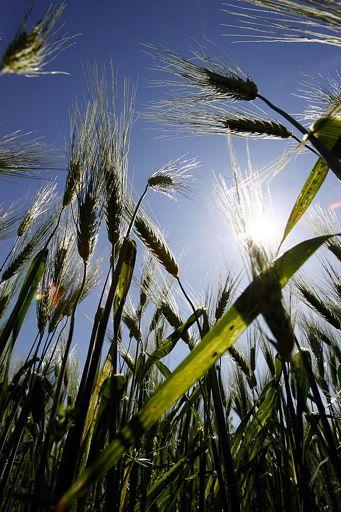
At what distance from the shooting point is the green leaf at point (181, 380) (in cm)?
61

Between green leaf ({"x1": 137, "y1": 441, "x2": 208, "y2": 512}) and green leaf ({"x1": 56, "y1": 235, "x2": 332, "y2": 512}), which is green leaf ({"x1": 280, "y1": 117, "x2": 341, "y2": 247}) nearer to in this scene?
green leaf ({"x1": 56, "y1": 235, "x2": 332, "y2": 512})

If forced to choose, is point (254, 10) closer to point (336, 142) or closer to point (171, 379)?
point (336, 142)

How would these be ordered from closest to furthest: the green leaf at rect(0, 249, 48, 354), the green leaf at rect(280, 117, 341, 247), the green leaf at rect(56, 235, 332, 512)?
the green leaf at rect(56, 235, 332, 512) < the green leaf at rect(280, 117, 341, 247) < the green leaf at rect(0, 249, 48, 354)

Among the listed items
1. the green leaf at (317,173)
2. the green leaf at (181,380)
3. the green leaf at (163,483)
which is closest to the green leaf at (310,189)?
the green leaf at (317,173)

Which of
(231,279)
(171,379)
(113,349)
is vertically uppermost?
(231,279)

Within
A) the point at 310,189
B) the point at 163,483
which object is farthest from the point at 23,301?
the point at 310,189

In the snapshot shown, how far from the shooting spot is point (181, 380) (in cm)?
69

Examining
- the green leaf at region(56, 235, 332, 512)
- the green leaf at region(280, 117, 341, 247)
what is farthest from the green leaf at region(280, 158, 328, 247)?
the green leaf at region(56, 235, 332, 512)

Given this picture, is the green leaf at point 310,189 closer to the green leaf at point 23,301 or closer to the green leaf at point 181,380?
the green leaf at point 181,380

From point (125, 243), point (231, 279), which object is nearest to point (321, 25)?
point (125, 243)

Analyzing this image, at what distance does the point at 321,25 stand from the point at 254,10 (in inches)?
13.2

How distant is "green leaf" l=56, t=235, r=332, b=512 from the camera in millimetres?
605

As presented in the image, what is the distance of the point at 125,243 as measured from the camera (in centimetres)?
121

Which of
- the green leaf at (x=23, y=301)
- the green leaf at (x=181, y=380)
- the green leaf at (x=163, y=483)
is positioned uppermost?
the green leaf at (x=23, y=301)
